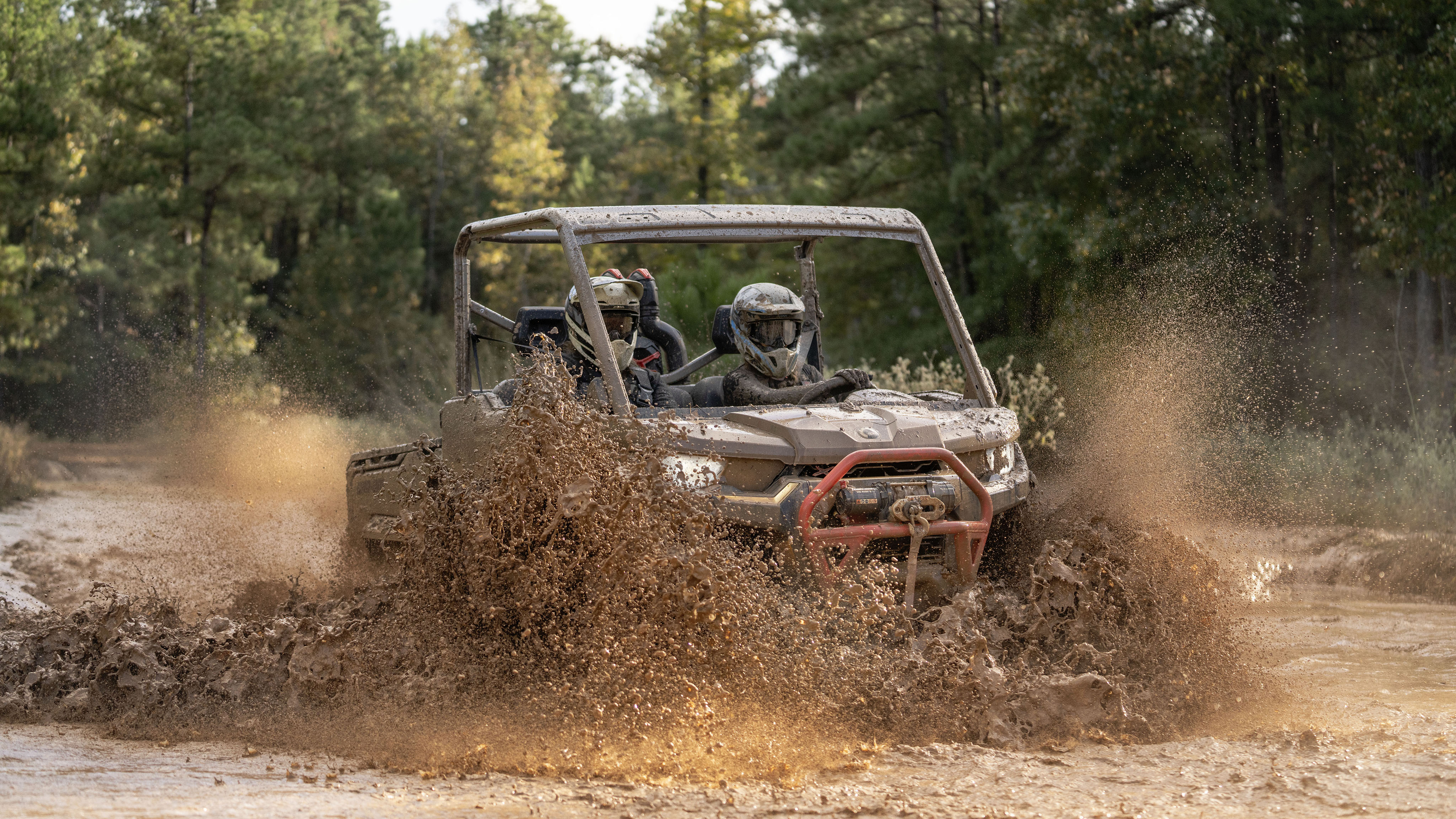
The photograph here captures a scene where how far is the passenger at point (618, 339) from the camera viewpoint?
21.1 ft

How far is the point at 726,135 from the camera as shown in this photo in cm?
3416

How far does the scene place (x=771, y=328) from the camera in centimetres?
669

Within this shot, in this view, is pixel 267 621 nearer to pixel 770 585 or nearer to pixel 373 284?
pixel 770 585

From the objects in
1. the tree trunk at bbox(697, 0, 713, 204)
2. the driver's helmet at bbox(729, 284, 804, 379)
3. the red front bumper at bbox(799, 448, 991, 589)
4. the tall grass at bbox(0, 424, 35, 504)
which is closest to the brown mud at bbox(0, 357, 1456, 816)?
the red front bumper at bbox(799, 448, 991, 589)

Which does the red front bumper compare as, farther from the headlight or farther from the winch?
the headlight

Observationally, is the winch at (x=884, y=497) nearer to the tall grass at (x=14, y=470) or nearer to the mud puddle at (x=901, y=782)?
the mud puddle at (x=901, y=782)

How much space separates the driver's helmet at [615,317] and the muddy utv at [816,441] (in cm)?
37

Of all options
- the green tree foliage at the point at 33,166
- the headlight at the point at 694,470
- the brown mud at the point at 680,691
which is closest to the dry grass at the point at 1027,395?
the brown mud at the point at 680,691

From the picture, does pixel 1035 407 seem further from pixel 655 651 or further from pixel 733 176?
pixel 733 176

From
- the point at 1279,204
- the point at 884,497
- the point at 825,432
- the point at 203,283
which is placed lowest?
the point at 203,283

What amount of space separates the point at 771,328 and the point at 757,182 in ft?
133

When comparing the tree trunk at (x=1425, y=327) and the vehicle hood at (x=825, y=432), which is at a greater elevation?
the vehicle hood at (x=825, y=432)

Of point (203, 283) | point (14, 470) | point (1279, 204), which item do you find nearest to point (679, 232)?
point (14, 470)

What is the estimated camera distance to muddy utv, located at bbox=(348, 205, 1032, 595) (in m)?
5.31
